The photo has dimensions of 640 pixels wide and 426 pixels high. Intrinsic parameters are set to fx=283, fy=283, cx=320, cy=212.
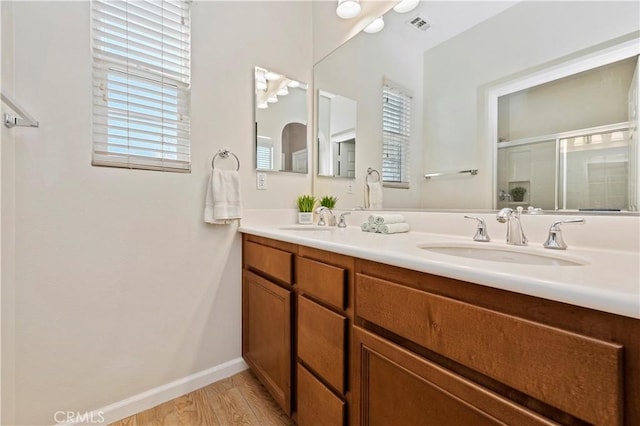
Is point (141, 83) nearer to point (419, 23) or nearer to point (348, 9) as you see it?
point (348, 9)

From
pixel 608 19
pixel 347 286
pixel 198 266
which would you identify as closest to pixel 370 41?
pixel 608 19

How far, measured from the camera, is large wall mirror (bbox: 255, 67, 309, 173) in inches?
68.5

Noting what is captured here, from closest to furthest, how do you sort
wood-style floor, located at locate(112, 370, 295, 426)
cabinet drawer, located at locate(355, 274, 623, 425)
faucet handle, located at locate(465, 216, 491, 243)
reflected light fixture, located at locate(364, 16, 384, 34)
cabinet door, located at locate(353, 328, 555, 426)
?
1. cabinet drawer, located at locate(355, 274, 623, 425)
2. cabinet door, located at locate(353, 328, 555, 426)
3. faucet handle, located at locate(465, 216, 491, 243)
4. wood-style floor, located at locate(112, 370, 295, 426)
5. reflected light fixture, located at locate(364, 16, 384, 34)

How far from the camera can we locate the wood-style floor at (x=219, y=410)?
1.28m

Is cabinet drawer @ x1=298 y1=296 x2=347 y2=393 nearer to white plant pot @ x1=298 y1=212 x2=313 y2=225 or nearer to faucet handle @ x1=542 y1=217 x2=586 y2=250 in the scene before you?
faucet handle @ x1=542 y1=217 x2=586 y2=250

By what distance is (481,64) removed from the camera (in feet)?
3.84

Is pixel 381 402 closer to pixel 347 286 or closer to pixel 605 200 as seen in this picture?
pixel 347 286

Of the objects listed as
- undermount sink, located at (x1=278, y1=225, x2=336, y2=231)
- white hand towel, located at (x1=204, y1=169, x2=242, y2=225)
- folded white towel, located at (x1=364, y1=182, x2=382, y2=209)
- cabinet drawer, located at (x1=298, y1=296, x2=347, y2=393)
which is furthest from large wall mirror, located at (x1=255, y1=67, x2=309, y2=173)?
cabinet drawer, located at (x1=298, y1=296, x2=347, y2=393)

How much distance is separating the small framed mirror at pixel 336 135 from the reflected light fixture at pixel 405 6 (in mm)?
513

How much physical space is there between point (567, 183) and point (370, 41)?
126 centimetres

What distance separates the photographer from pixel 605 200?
2.84 feet

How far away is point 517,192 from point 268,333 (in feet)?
3.97

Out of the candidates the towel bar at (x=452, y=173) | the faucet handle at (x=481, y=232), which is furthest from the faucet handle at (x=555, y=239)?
the towel bar at (x=452, y=173)

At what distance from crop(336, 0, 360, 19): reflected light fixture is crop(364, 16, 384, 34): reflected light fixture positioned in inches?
5.3
